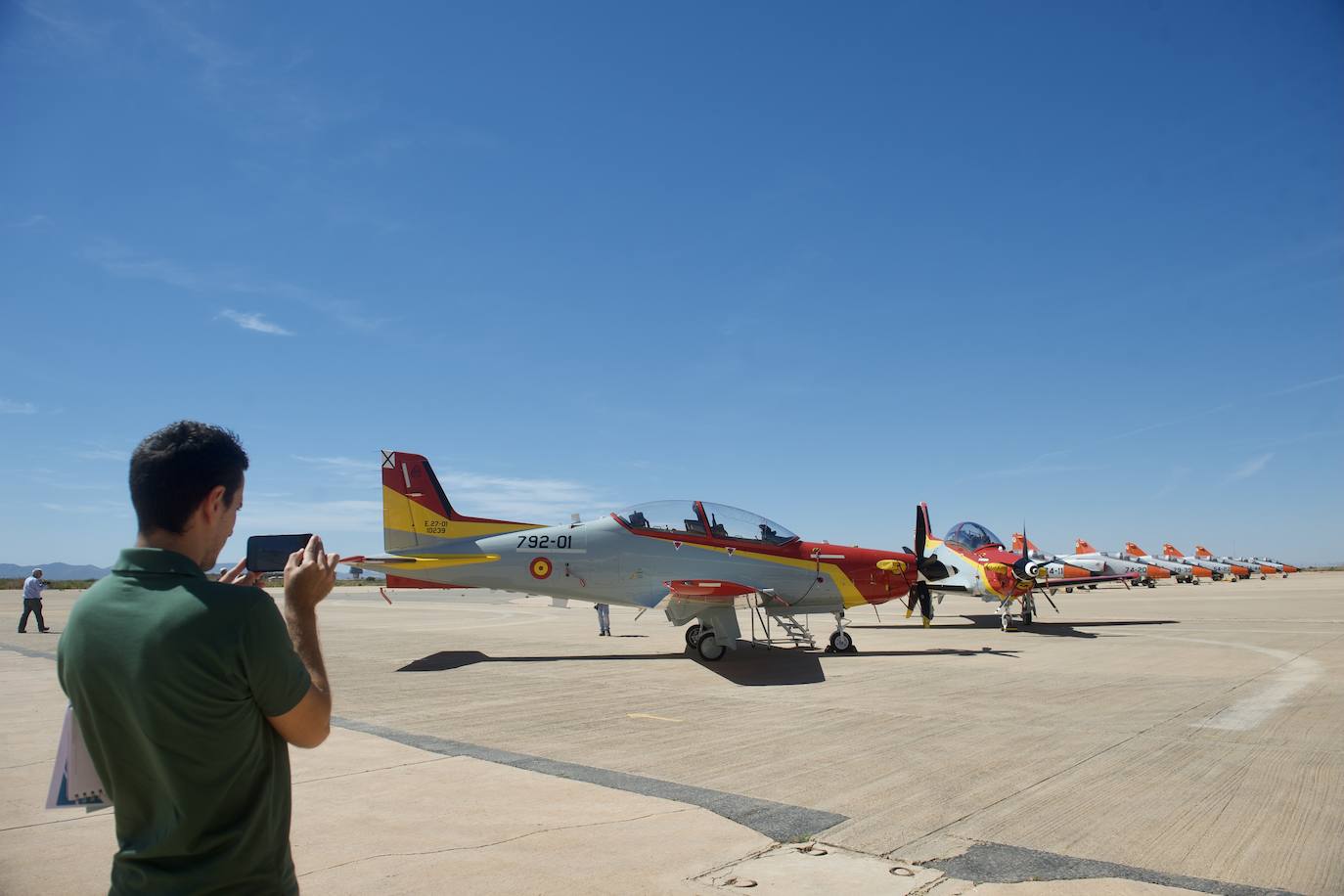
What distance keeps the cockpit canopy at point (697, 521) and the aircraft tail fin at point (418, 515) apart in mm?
2151

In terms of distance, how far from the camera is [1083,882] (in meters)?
4.06

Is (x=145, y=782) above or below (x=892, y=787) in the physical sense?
above

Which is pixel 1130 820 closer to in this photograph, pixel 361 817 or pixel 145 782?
pixel 361 817

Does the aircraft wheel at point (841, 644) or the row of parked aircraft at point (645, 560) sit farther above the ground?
the row of parked aircraft at point (645, 560)

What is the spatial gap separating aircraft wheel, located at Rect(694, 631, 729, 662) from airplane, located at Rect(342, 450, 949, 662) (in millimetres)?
18

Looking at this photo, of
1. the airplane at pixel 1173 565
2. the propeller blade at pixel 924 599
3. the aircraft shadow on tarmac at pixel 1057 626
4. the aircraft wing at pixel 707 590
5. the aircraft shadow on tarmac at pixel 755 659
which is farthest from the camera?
the airplane at pixel 1173 565

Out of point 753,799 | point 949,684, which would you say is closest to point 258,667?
point 753,799

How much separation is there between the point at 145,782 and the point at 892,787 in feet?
17.3

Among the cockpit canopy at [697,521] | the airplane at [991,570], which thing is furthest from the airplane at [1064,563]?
the cockpit canopy at [697,521]

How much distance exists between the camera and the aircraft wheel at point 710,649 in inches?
569

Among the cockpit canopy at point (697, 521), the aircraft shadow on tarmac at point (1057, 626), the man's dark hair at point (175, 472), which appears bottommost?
the aircraft shadow on tarmac at point (1057, 626)

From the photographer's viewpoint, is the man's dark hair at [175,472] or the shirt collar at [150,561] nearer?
the shirt collar at [150,561]

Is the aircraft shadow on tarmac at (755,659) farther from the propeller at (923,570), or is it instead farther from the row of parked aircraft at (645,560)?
the propeller at (923,570)

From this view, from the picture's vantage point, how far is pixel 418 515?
15453mm
